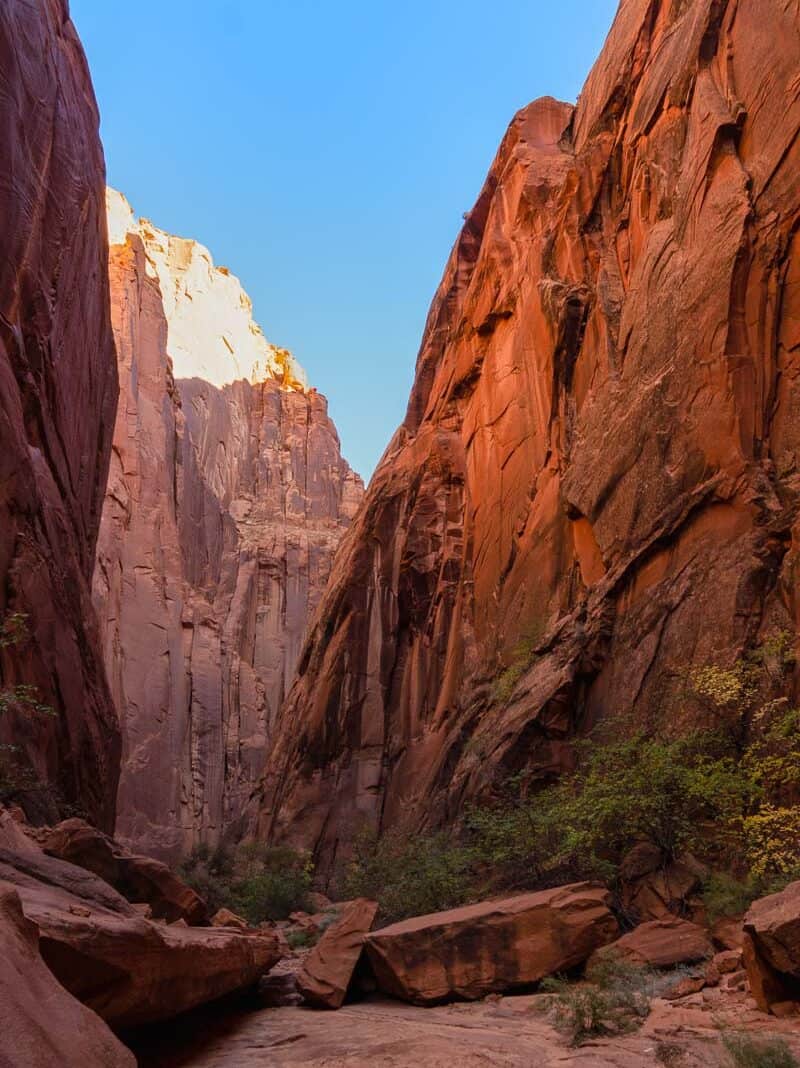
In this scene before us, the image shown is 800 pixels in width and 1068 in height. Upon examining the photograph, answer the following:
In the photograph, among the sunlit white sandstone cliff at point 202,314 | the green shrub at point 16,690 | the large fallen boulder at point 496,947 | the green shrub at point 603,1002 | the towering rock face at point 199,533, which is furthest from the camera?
the sunlit white sandstone cliff at point 202,314

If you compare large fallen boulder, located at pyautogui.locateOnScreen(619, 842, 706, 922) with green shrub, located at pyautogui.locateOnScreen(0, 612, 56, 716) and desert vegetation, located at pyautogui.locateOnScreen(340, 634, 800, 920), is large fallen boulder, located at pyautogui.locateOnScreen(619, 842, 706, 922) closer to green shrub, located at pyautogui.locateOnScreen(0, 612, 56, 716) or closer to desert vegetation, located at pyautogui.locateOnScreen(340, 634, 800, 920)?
desert vegetation, located at pyautogui.locateOnScreen(340, 634, 800, 920)

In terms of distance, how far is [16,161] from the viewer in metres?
17.4

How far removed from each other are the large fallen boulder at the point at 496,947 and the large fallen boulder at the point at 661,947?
0.78 ft

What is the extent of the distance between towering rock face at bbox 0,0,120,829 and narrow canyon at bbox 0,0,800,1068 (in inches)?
5.1

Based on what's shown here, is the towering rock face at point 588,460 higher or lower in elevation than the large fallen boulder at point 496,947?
higher

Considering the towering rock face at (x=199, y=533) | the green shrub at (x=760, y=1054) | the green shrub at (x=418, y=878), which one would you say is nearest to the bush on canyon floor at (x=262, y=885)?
the green shrub at (x=418, y=878)

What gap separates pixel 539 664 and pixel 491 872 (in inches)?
228

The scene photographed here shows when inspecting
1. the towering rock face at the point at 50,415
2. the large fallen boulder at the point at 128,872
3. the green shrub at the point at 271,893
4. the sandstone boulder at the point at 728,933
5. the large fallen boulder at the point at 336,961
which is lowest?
the green shrub at the point at 271,893

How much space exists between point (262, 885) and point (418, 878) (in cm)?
784

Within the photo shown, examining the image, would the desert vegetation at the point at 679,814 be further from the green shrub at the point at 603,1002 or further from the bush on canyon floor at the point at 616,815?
the green shrub at the point at 603,1002

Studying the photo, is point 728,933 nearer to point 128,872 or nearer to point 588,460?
point 128,872

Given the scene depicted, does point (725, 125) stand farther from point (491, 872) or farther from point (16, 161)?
point (491, 872)

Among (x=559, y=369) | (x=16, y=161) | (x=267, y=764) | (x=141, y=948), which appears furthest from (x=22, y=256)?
(x=267, y=764)

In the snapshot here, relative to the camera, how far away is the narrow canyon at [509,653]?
22.7 feet
